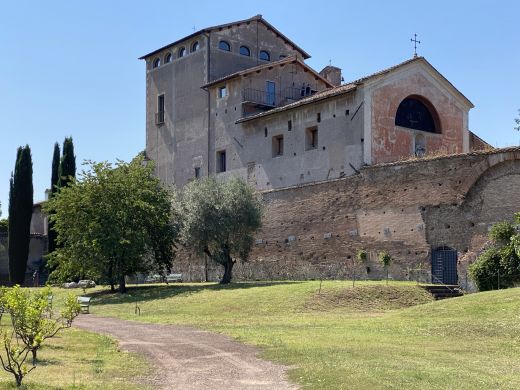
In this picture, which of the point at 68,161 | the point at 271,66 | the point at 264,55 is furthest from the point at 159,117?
the point at 271,66

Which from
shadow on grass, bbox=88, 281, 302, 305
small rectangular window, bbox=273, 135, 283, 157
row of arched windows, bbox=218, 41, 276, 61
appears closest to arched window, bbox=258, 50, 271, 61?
row of arched windows, bbox=218, 41, 276, 61

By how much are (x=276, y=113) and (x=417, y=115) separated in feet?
30.4

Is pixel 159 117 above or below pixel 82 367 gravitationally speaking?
above

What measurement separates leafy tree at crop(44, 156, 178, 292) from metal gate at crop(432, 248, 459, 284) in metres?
15.7

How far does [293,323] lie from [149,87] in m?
39.6

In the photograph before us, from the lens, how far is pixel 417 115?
148 feet

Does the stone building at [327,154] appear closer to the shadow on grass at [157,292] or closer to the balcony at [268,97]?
the balcony at [268,97]

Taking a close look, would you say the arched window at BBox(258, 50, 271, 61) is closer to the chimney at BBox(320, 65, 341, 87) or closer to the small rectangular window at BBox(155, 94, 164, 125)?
the chimney at BBox(320, 65, 341, 87)

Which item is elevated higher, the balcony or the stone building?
the balcony

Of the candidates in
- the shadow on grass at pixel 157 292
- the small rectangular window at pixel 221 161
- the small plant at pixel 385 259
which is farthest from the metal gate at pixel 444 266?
the small rectangular window at pixel 221 161

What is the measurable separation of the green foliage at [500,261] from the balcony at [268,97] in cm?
2195

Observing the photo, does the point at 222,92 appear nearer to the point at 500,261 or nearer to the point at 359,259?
the point at 359,259

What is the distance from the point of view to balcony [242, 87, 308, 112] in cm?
5141

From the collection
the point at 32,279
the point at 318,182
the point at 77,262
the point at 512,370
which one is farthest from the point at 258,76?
the point at 512,370
